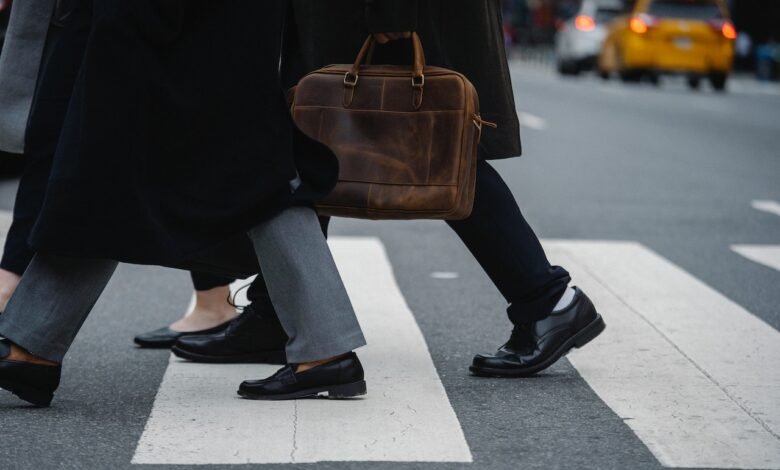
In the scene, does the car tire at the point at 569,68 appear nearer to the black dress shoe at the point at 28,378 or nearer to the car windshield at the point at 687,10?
the car windshield at the point at 687,10

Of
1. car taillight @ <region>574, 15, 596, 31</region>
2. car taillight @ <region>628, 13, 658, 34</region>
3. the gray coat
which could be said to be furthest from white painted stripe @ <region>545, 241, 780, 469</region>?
car taillight @ <region>574, 15, 596, 31</region>

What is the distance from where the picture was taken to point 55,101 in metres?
3.82

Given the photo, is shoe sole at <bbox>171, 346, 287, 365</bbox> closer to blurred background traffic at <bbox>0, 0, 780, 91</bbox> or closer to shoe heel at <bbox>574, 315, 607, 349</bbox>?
shoe heel at <bbox>574, 315, 607, 349</bbox>

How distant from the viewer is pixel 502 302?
18.0 feet

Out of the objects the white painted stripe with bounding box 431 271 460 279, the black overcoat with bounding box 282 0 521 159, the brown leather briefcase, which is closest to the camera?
the brown leather briefcase

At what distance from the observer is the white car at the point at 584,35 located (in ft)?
102

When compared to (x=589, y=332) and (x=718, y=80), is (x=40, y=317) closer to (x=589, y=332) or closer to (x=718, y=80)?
(x=589, y=332)

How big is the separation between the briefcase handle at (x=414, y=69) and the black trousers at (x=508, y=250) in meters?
0.39

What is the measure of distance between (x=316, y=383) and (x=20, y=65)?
3.76 ft

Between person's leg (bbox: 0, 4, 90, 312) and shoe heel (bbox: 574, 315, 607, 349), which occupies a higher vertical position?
person's leg (bbox: 0, 4, 90, 312)

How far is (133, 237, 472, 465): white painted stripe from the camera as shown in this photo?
10.7ft

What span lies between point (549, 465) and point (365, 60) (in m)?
1.17

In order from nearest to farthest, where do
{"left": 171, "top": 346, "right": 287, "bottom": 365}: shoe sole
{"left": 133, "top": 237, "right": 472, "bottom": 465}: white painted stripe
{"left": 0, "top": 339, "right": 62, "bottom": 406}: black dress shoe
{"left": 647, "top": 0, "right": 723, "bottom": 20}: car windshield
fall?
{"left": 133, "top": 237, "right": 472, "bottom": 465}: white painted stripe < {"left": 0, "top": 339, "right": 62, "bottom": 406}: black dress shoe < {"left": 171, "top": 346, "right": 287, "bottom": 365}: shoe sole < {"left": 647, "top": 0, "right": 723, "bottom": 20}: car windshield

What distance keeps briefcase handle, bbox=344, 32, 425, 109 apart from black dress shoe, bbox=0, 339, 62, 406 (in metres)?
0.97
